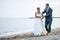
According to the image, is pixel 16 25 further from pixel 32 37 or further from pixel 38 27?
pixel 38 27

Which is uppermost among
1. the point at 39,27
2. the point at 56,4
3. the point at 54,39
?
the point at 56,4

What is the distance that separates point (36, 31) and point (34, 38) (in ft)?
0.72

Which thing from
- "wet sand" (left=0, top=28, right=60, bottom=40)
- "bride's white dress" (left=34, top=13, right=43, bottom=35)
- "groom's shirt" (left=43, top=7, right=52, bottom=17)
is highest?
"groom's shirt" (left=43, top=7, right=52, bottom=17)

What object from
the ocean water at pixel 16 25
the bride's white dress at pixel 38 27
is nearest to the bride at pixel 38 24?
the bride's white dress at pixel 38 27

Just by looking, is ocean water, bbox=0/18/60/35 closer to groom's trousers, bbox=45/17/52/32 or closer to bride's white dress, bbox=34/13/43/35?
bride's white dress, bbox=34/13/43/35

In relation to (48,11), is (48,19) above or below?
below

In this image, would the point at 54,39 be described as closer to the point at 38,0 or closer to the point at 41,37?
the point at 41,37

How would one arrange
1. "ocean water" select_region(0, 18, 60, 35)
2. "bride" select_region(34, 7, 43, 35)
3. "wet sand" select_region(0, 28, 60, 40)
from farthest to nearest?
"bride" select_region(34, 7, 43, 35) → "wet sand" select_region(0, 28, 60, 40) → "ocean water" select_region(0, 18, 60, 35)

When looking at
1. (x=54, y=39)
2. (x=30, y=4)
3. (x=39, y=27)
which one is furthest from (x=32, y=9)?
(x=54, y=39)

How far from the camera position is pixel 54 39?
12.5 feet

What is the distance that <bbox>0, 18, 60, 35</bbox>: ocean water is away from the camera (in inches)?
136

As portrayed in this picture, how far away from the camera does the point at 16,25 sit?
3.61 metres

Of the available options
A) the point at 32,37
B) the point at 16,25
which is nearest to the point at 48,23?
the point at 32,37

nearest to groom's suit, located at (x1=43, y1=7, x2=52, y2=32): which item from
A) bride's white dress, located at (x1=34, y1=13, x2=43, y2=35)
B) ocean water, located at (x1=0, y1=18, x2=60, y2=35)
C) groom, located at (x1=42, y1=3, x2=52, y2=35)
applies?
groom, located at (x1=42, y1=3, x2=52, y2=35)
